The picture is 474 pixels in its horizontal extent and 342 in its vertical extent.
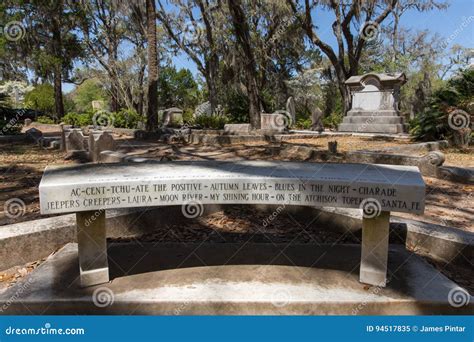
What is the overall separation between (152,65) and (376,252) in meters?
16.2

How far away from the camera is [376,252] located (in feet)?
9.71

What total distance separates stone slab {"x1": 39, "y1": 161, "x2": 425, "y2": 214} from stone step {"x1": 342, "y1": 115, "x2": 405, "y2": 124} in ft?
56.6

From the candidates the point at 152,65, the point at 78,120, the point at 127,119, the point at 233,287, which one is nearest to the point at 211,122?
the point at 152,65

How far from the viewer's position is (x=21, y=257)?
143 inches

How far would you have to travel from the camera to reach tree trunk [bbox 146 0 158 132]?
669 inches

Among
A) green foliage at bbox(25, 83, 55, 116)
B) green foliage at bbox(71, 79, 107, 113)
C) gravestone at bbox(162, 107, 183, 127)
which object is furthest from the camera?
green foliage at bbox(71, 79, 107, 113)

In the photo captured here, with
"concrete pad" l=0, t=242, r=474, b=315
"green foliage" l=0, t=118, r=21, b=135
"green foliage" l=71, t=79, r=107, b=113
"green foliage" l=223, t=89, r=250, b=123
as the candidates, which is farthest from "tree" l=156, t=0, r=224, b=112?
"green foliage" l=71, t=79, r=107, b=113

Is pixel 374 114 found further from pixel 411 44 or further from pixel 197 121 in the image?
pixel 411 44

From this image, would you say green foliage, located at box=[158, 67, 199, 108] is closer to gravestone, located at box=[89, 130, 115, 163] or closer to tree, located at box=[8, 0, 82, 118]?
tree, located at box=[8, 0, 82, 118]

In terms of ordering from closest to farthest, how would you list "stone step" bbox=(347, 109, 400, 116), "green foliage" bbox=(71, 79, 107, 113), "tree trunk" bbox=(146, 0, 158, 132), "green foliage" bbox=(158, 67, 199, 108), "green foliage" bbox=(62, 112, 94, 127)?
"tree trunk" bbox=(146, 0, 158, 132) → "stone step" bbox=(347, 109, 400, 116) → "green foliage" bbox=(62, 112, 94, 127) → "green foliage" bbox=(158, 67, 199, 108) → "green foliage" bbox=(71, 79, 107, 113)

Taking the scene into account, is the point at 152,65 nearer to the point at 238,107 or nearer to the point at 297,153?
the point at 297,153

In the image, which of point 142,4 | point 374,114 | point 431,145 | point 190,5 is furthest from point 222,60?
point 431,145

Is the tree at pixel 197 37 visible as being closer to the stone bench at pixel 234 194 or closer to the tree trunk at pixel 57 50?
the tree trunk at pixel 57 50

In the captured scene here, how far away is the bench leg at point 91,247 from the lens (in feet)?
9.70
